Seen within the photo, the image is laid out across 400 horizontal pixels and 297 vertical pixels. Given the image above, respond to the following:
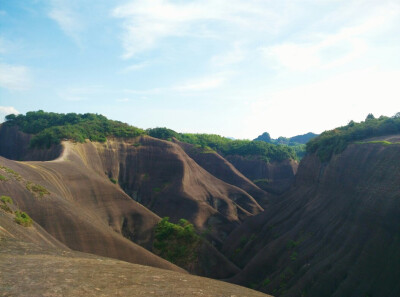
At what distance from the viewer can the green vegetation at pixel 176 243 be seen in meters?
38.6

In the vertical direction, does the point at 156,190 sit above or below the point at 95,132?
below

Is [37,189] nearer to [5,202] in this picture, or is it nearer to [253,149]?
[5,202]

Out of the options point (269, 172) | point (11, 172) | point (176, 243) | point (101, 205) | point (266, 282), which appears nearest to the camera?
point (11, 172)

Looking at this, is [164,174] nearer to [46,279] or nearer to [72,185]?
[72,185]

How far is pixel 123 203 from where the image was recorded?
40.6 meters

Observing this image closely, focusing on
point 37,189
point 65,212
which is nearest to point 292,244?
point 65,212

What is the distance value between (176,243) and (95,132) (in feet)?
97.6

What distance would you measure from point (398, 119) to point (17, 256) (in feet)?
128

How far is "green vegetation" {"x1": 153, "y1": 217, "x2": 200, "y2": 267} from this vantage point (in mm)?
38625

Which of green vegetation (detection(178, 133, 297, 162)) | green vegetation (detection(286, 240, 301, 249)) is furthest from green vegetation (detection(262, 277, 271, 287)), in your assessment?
green vegetation (detection(178, 133, 297, 162))

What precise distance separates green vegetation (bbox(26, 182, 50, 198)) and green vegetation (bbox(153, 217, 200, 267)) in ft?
50.5

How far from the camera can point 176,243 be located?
39.7m

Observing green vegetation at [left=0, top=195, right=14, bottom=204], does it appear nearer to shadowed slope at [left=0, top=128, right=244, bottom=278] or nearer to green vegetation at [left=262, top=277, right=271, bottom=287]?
shadowed slope at [left=0, top=128, right=244, bottom=278]

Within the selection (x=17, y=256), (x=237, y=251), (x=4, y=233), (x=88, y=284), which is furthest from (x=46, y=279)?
(x=237, y=251)
